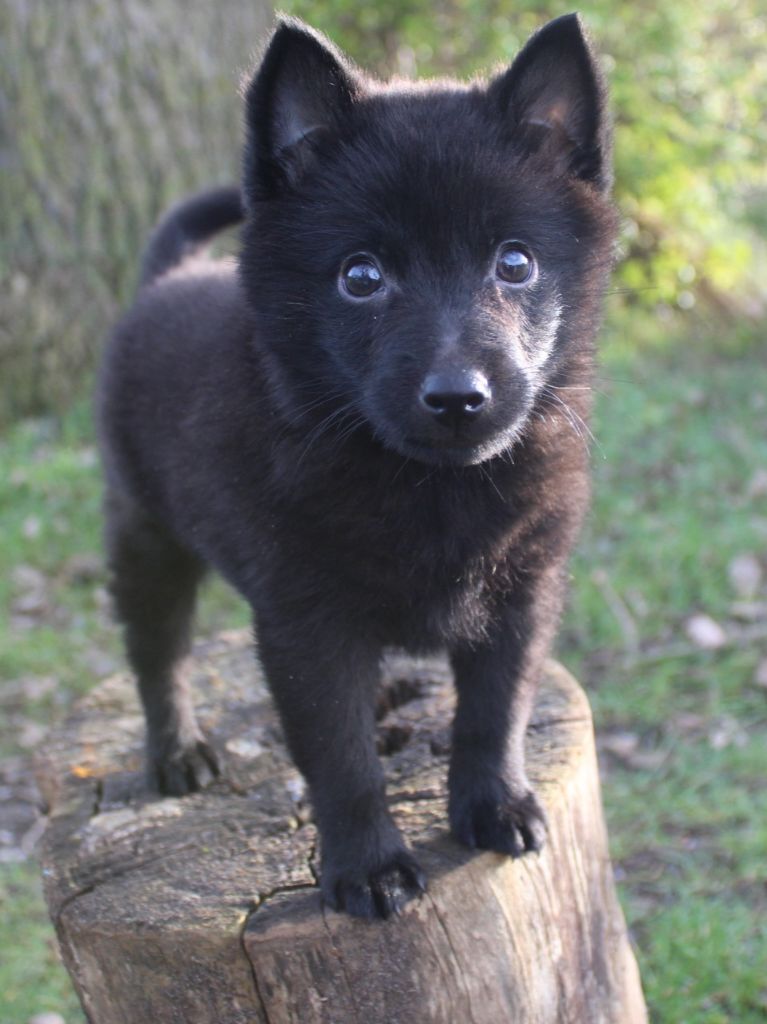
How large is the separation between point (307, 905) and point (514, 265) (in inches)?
50.6

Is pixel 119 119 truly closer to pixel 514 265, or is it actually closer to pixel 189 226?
pixel 189 226

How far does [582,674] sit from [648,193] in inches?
161

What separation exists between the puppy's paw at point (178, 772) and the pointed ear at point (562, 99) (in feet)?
5.24

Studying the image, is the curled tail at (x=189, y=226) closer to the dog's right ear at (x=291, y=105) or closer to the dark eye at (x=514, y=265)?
the dog's right ear at (x=291, y=105)

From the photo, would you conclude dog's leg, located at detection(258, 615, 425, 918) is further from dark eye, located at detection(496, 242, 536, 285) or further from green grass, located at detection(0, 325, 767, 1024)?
green grass, located at detection(0, 325, 767, 1024)

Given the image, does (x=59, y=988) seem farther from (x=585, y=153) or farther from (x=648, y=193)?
(x=648, y=193)

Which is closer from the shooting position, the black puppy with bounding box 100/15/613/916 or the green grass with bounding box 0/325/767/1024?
the black puppy with bounding box 100/15/613/916

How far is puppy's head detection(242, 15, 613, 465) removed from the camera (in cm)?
213

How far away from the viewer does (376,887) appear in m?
2.27

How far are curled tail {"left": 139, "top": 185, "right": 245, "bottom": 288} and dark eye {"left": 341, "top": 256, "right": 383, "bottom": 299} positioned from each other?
1.20 meters

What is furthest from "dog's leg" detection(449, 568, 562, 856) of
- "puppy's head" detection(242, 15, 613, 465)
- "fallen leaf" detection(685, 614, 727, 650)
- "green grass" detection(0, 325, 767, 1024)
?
"fallen leaf" detection(685, 614, 727, 650)

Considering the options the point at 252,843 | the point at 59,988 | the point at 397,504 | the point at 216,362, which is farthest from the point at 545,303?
the point at 59,988

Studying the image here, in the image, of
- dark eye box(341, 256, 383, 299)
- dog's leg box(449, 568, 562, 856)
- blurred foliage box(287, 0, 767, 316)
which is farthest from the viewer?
blurred foliage box(287, 0, 767, 316)

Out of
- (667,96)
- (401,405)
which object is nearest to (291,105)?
(401,405)
